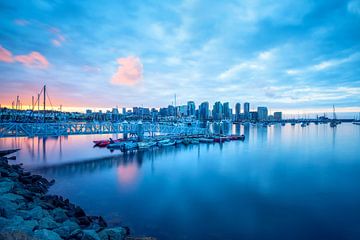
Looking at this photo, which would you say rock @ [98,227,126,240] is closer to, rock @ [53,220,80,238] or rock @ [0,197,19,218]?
rock @ [53,220,80,238]

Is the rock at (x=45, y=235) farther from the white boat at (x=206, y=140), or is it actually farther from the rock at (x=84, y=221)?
the white boat at (x=206, y=140)

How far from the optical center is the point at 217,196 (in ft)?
56.5

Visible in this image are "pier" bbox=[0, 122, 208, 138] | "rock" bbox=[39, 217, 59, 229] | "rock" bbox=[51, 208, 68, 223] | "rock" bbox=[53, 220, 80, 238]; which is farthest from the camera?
"pier" bbox=[0, 122, 208, 138]

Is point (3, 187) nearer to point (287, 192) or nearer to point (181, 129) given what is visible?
point (287, 192)

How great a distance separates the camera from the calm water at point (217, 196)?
1211 centimetres

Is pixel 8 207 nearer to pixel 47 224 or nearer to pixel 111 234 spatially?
pixel 47 224

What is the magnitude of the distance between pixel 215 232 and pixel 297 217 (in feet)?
18.8

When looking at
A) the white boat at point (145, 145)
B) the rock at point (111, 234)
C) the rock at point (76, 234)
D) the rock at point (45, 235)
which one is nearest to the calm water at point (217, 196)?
the rock at point (111, 234)

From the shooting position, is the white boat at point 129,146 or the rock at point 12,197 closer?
the rock at point 12,197

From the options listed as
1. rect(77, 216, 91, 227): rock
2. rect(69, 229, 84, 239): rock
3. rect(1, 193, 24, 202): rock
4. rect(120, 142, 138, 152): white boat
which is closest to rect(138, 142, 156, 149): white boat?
rect(120, 142, 138, 152): white boat

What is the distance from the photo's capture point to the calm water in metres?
12.1

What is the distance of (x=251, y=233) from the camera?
38.1ft

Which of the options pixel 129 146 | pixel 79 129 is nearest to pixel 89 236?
pixel 79 129

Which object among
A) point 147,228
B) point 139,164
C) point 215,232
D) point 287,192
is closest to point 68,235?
point 147,228
